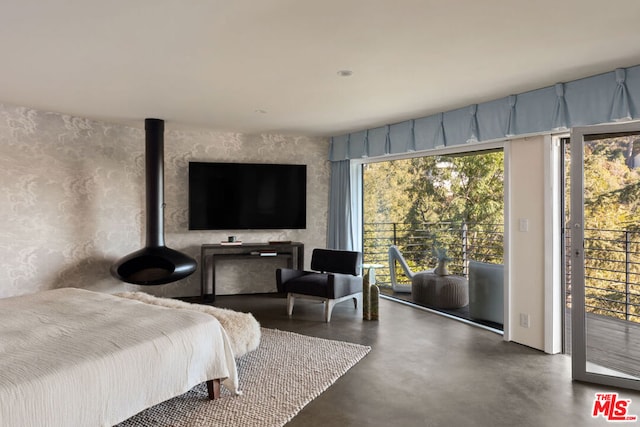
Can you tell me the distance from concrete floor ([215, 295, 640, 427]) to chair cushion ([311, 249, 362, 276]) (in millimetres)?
820

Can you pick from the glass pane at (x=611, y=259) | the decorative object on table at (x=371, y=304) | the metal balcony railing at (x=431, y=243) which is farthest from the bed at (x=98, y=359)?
the metal balcony railing at (x=431, y=243)

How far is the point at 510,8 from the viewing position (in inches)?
83.3

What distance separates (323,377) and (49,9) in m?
2.75

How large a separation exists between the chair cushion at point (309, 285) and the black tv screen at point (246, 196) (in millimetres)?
1387

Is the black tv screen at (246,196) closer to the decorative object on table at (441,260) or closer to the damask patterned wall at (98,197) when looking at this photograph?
the damask patterned wall at (98,197)

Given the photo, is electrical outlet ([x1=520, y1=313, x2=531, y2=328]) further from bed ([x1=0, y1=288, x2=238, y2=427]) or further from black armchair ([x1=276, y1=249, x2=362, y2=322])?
bed ([x1=0, y1=288, x2=238, y2=427])

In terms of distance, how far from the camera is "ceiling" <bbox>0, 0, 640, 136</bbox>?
2.15 metres

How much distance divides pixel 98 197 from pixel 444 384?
14.1ft

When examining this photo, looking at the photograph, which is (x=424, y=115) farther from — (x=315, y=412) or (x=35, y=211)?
(x=35, y=211)

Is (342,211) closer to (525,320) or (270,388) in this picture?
(525,320)

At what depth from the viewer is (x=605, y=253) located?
10.4 feet

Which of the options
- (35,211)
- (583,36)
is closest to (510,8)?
(583,36)

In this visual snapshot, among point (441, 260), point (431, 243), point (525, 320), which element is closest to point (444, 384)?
point (525, 320)

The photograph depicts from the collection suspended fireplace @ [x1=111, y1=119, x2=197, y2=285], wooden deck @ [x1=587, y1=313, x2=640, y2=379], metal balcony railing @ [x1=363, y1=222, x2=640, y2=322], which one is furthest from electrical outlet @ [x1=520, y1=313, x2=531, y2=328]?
suspended fireplace @ [x1=111, y1=119, x2=197, y2=285]
